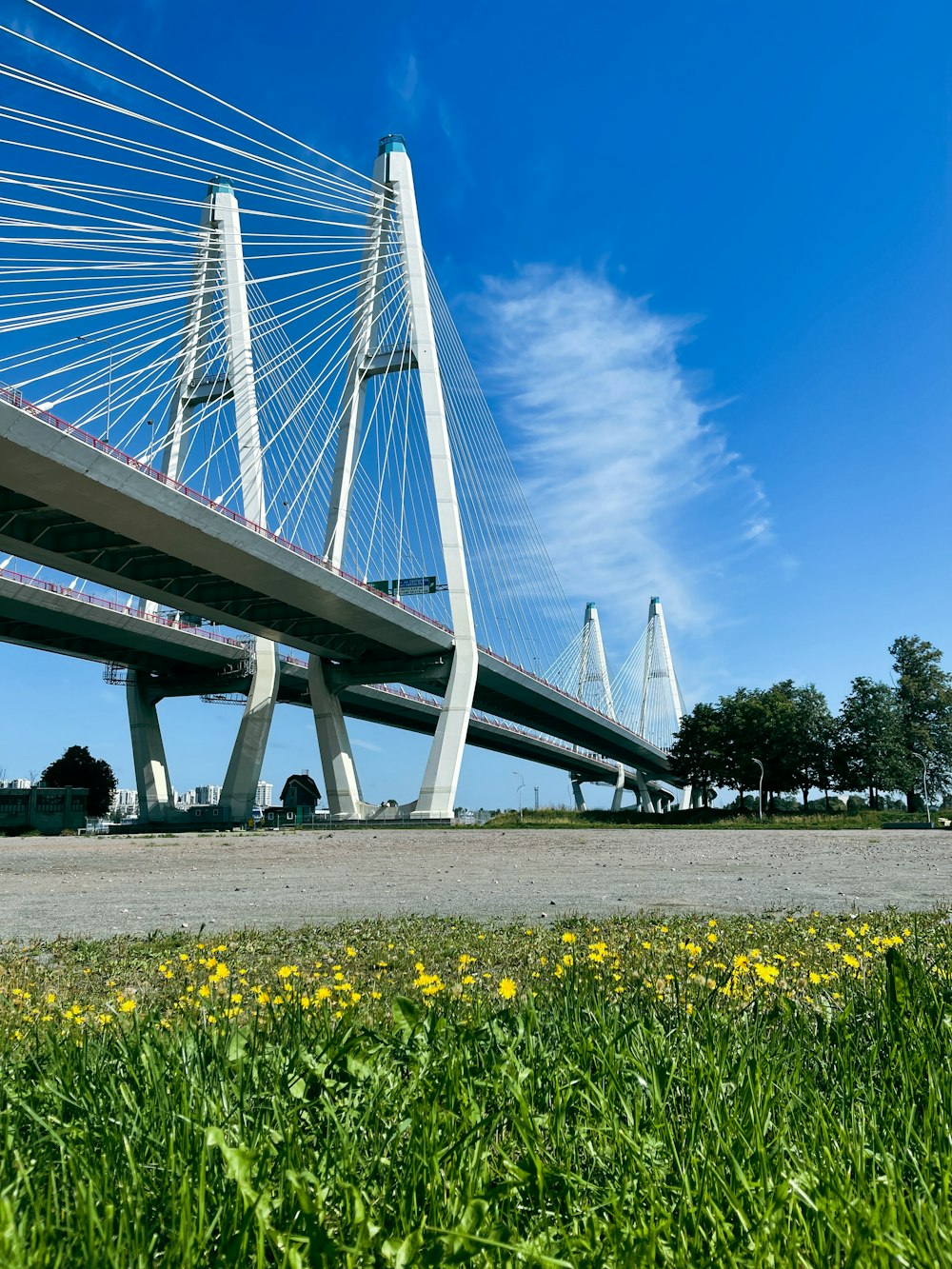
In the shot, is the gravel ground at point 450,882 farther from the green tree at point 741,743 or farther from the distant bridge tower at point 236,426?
the green tree at point 741,743

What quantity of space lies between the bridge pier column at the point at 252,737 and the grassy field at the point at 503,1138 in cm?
4327

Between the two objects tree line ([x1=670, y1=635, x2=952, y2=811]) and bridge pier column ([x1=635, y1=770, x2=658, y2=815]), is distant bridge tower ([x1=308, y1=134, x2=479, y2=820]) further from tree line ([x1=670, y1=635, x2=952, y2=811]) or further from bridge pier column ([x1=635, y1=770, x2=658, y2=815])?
bridge pier column ([x1=635, y1=770, x2=658, y2=815])

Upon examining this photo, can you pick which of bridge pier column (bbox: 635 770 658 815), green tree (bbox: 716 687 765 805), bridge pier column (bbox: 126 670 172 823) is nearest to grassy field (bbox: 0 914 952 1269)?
bridge pier column (bbox: 126 670 172 823)

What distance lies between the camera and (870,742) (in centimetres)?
5462

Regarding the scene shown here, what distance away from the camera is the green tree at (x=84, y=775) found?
74.7 meters

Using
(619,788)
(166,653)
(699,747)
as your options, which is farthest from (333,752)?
(619,788)

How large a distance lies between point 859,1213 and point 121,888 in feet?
42.5

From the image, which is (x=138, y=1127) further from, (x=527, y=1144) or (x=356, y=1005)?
(x=356, y=1005)

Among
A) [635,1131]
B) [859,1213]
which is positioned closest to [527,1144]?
[635,1131]

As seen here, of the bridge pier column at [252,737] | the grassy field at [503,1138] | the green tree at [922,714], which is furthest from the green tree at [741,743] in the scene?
the grassy field at [503,1138]

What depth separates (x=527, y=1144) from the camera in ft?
5.45

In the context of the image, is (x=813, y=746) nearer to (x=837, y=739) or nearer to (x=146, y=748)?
(x=837, y=739)

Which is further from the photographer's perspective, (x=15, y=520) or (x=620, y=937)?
(x=15, y=520)

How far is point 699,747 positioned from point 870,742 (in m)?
11.7
